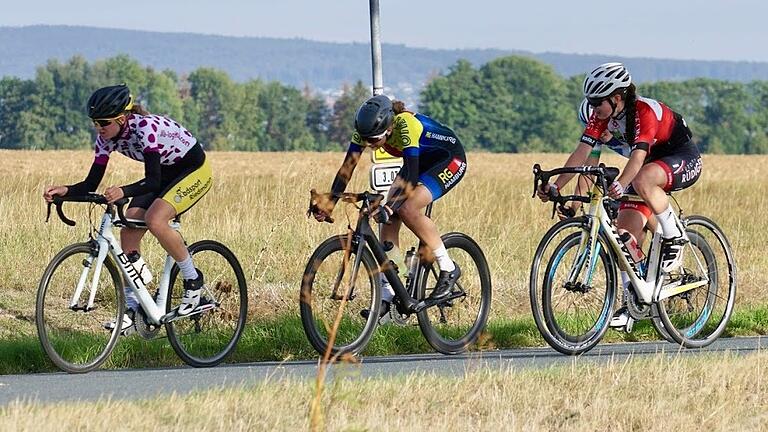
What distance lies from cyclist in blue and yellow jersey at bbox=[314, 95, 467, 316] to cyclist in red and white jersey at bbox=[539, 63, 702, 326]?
0.71 m

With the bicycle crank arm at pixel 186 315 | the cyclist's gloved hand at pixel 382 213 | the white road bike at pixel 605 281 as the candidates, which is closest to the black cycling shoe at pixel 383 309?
the cyclist's gloved hand at pixel 382 213

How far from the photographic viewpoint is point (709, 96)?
156 metres

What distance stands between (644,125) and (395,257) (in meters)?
1.85

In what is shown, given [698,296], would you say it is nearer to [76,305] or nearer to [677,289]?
[677,289]

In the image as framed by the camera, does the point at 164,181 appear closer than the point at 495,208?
Yes

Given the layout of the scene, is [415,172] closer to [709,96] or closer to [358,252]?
[358,252]

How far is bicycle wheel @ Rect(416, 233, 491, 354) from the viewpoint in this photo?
1052 cm

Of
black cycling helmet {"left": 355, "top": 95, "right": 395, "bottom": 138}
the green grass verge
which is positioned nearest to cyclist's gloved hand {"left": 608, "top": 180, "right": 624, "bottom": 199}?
the green grass verge

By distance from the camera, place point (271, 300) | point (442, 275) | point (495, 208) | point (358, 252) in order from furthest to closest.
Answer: point (495, 208) → point (271, 300) → point (442, 275) → point (358, 252)

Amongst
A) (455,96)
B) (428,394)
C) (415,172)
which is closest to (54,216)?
(415,172)

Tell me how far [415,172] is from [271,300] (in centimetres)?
307

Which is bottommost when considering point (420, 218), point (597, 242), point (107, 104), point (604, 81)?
point (597, 242)

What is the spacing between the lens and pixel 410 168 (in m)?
9.87

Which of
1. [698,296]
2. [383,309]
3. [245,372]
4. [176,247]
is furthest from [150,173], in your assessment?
[698,296]
